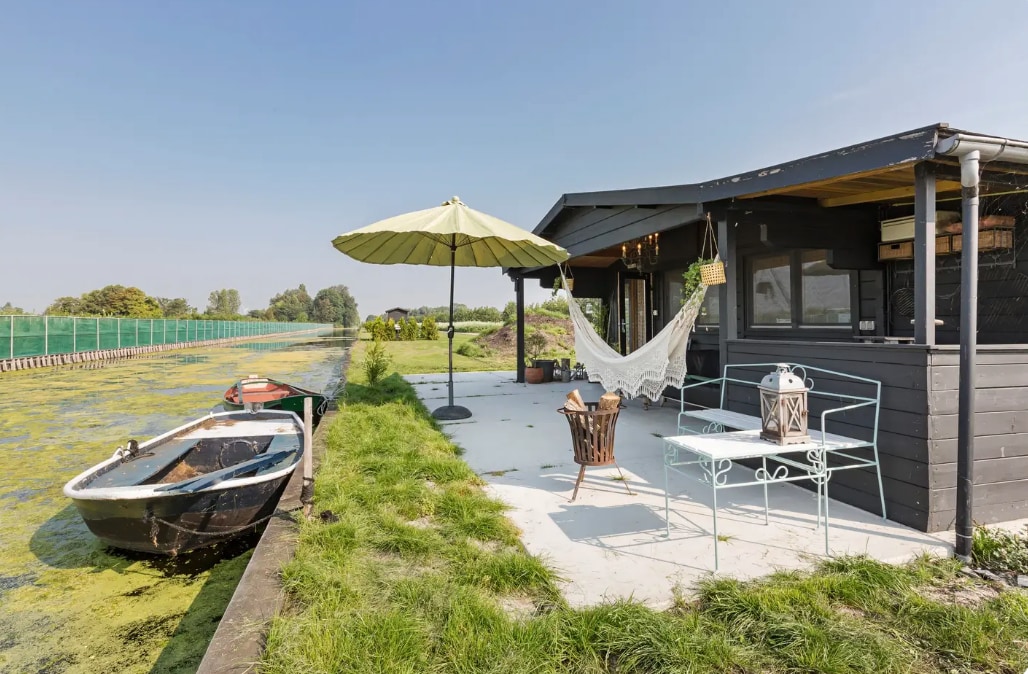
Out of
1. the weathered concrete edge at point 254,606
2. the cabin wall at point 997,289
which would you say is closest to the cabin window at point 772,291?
the cabin wall at point 997,289

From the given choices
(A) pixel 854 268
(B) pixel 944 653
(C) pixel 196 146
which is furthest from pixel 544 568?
(C) pixel 196 146

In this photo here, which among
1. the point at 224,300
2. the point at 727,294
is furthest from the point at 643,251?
the point at 224,300

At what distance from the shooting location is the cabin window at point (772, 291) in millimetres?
5129

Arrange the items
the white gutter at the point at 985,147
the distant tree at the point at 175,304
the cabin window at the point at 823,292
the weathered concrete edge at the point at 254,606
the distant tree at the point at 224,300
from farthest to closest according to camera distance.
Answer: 1. the distant tree at the point at 224,300
2. the distant tree at the point at 175,304
3. the cabin window at the point at 823,292
4. the white gutter at the point at 985,147
5. the weathered concrete edge at the point at 254,606

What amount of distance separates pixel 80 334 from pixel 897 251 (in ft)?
73.0

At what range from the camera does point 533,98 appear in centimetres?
1118

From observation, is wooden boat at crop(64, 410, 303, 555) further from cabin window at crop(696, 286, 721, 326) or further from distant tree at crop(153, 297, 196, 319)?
distant tree at crop(153, 297, 196, 319)

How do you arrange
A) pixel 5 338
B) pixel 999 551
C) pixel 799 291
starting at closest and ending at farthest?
pixel 999 551 → pixel 799 291 → pixel 5 338

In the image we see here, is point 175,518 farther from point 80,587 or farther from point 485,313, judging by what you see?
point 485,313

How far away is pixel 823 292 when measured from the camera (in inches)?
193

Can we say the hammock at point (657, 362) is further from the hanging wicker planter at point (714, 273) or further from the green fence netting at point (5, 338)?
the green fence netting at point (5, 338)

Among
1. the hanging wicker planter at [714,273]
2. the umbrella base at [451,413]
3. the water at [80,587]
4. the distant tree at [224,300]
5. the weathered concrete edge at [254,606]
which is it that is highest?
the distant tree at [224,300]

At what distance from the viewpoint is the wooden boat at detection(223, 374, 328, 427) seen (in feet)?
16.5

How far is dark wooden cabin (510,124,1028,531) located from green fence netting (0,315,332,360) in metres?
16.0
